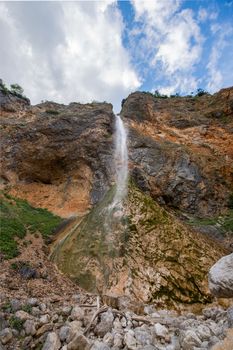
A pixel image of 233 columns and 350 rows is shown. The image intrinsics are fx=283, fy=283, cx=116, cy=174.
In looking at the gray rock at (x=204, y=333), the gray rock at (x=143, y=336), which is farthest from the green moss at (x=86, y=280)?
the gray rock at (x=204, y=333)

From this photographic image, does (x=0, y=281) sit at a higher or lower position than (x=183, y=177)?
lower

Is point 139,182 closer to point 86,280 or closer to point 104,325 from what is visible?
point 86,280

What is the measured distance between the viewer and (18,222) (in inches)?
616

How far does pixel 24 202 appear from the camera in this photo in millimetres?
19781

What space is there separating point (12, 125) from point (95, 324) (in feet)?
70.7

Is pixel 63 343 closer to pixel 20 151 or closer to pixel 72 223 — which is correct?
pixel 72 223

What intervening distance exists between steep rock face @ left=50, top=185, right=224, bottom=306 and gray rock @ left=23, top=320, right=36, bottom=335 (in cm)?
289

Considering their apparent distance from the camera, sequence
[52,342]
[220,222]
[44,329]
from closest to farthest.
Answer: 1. [52,342]
2. [44,329]
3. [220,222]

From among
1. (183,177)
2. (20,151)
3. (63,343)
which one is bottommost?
(63,343)

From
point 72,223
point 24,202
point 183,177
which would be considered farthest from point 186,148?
point 24,202

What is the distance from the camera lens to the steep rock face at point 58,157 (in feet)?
69.1

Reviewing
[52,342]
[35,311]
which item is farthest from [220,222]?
[52,342]

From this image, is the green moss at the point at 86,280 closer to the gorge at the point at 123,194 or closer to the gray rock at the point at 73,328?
the gorge at the point at 123,194

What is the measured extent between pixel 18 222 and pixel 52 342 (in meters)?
10.9
